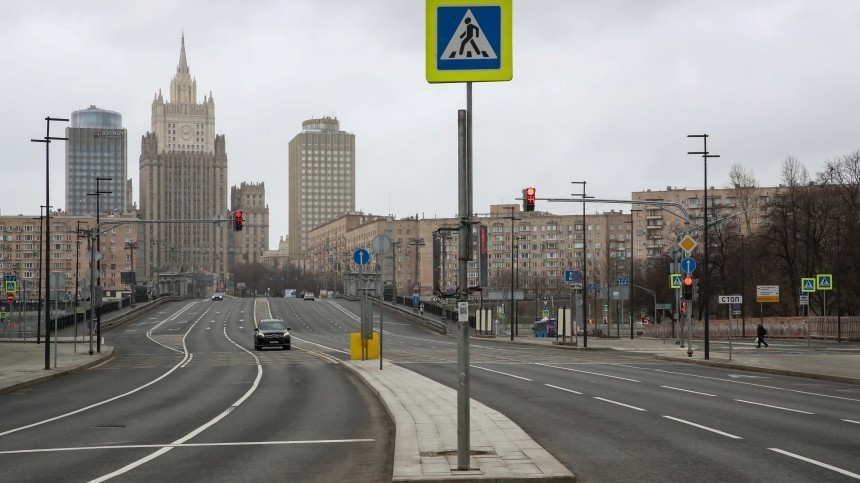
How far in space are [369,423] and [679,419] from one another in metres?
5.66

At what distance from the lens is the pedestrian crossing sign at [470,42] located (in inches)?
440

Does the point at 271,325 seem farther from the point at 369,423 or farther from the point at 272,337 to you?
the point at 369,423

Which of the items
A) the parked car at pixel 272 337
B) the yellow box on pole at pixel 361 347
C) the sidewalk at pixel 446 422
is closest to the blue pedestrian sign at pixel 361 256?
the sidewalk at pixel 446 422

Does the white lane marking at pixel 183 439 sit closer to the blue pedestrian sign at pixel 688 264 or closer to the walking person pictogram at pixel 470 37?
the walking person pictogram at pixel 470 37

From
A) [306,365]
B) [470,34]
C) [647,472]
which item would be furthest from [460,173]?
[306,365]

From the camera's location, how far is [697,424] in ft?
58.1

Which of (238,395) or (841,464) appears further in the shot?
(238,395)

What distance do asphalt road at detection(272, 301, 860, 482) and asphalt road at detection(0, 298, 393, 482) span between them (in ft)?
9.50

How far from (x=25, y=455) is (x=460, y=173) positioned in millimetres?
7708

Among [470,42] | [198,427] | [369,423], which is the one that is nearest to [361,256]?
[369,423]

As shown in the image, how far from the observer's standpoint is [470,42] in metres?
11.2

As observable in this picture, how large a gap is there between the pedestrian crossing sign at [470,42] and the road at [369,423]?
4.78 metres

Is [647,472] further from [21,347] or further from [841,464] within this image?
[21,347]

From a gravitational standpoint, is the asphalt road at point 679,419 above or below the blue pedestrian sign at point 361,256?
below
